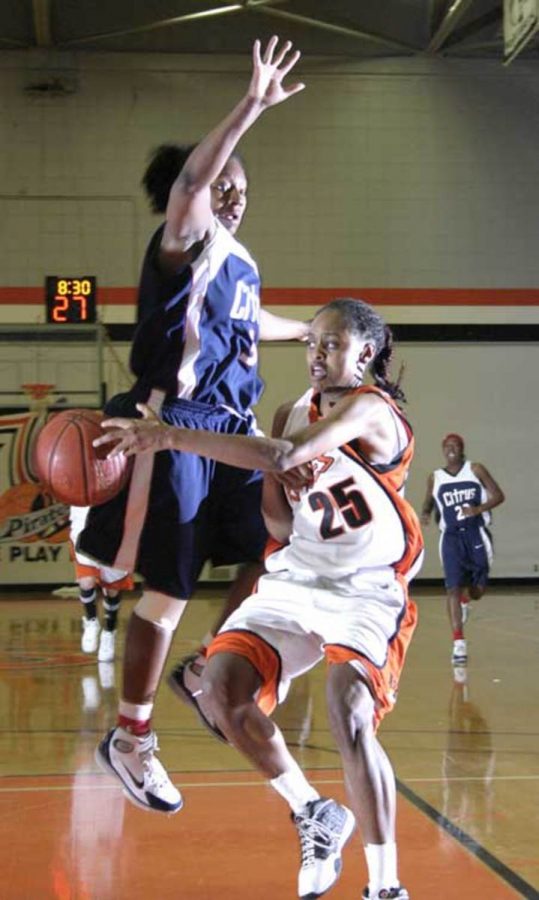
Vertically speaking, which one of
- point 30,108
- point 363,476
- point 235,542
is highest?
point 30,108

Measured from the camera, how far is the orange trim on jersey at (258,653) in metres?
3.74

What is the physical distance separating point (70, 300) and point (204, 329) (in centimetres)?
1022

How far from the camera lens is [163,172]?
4.32 metres

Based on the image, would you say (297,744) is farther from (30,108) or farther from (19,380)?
(30,108)

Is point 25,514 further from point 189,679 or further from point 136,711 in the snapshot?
point 136,711

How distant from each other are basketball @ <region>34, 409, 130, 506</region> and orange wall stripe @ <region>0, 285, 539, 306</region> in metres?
11.3

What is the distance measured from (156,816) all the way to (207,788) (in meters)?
0.46

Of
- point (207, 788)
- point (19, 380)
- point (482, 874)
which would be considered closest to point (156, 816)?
point (207, 788)

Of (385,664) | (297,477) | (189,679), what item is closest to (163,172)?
(297,477)

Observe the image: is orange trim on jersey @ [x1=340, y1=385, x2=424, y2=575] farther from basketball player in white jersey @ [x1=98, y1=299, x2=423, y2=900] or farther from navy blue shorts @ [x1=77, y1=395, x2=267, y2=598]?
navy blue shorts @ [x1=77, y1=395, x2=267, y2=598]

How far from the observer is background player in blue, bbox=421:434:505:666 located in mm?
9922

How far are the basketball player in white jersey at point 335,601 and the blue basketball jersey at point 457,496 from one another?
20.3 ft

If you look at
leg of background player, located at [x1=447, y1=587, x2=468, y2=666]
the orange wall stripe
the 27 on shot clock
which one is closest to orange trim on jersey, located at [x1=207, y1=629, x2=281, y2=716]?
leg of background player, located at [x1=447, y1=587, x2=468, y2=666]

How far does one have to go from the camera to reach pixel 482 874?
13.7 feet
